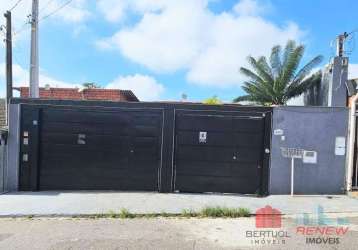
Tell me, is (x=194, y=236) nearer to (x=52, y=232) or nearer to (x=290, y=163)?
(x=52, y=232)

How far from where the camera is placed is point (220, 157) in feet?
37.8

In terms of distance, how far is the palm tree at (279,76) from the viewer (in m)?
20.8

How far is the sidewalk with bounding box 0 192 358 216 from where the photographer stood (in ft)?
30.6

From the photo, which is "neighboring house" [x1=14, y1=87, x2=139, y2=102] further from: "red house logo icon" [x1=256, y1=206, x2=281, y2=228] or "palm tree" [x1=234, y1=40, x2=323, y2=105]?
"red house logo icon" [x1=256, y1=206, x2=281, y2=228]

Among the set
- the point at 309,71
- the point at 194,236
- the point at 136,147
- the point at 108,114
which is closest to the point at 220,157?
the point at 136,147

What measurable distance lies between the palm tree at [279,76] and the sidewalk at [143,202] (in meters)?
10.7

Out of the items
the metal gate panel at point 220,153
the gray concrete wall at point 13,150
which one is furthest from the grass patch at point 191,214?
the gray concrete wall at point 13,150

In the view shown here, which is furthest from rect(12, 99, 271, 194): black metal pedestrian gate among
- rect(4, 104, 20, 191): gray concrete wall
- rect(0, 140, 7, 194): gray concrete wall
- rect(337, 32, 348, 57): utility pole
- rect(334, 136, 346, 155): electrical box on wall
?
rect(337, 32, 348, 57): utility pole

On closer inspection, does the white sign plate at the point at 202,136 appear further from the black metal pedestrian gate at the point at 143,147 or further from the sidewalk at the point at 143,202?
the sidewalk at the point at 143,202

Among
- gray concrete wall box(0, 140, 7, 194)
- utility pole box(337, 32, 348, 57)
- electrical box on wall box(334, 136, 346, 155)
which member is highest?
utility pole box(337, 32, 348, 57)

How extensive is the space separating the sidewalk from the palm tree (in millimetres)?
10670

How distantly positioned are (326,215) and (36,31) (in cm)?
1235

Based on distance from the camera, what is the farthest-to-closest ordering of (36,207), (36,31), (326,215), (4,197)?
(36,31), (4,197), (36,207), (326,215)

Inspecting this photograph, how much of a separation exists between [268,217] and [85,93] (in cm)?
2001
